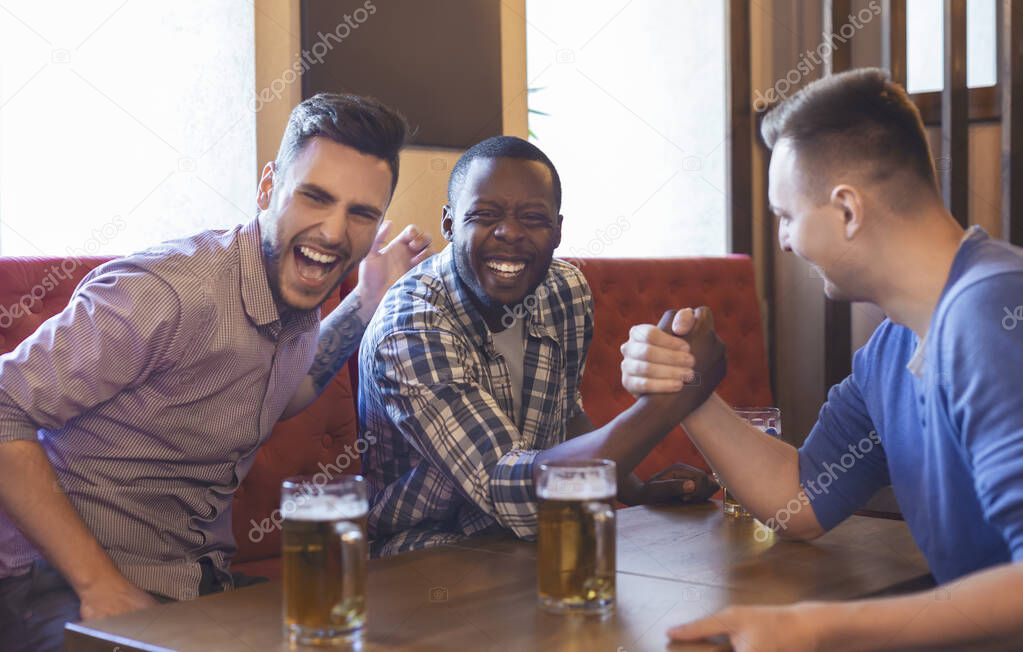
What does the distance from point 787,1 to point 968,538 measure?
340 centimetres

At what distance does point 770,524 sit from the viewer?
171 centimetres

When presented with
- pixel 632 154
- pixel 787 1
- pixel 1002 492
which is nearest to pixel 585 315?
pixel 1002 492

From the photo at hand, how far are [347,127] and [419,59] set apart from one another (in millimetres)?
1323

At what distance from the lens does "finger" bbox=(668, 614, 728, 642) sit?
107cm

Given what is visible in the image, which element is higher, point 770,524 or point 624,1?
point 624,1

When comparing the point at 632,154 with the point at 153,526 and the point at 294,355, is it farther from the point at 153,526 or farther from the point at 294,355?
the point at 153,526

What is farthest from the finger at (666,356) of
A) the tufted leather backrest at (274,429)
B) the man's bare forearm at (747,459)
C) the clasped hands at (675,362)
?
the tufted leather backrest at (274,429)

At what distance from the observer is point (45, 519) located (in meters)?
1.59

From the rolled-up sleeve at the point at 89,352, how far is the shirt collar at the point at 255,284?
16 centimetres

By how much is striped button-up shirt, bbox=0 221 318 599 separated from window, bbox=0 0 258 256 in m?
0.93

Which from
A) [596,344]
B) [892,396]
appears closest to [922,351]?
[892,396]

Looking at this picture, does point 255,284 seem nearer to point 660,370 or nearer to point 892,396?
point 660,370

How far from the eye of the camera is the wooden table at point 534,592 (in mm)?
1092

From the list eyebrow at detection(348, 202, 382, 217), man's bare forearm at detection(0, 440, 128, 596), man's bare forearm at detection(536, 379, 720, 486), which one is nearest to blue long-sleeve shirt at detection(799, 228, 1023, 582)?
man's bare forearm at detection(536, 379, 720, 486)
